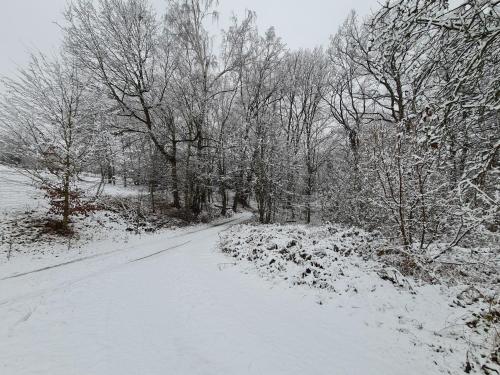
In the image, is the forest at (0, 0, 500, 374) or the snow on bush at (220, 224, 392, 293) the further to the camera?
the snow on bush at (220, 224, 392, 293)

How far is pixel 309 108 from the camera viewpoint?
2786 cm

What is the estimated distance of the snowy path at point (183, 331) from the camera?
4.07 meters

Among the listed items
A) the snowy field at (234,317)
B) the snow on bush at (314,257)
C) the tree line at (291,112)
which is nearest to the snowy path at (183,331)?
the snowy field at (234,317)

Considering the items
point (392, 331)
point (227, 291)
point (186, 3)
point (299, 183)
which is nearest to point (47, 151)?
point (227, 291)

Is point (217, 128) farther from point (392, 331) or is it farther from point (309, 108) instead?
point (392, 331)

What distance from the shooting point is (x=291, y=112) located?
1128 inches

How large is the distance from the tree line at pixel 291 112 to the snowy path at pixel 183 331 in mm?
2524

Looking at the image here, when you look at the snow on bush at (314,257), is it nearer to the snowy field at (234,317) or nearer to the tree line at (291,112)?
the snowy field at (234,317)

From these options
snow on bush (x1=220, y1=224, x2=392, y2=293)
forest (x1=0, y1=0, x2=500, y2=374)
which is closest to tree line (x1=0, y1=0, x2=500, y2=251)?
forest (x1=0, y1=0, x2=500, y2=374)

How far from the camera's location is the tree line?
3.16 meters

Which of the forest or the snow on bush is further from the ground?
the forest

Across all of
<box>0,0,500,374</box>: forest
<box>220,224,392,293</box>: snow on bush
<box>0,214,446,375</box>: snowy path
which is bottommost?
<box>0,214,446,375</box>: snowy path

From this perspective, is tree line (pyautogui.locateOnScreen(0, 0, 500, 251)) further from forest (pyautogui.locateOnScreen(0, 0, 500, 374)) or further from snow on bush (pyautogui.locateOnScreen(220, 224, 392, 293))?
snow on bush (pyautogui.locateOnScreen(220, 224, 392, 293))

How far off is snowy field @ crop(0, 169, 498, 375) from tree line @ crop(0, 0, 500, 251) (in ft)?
6.27
